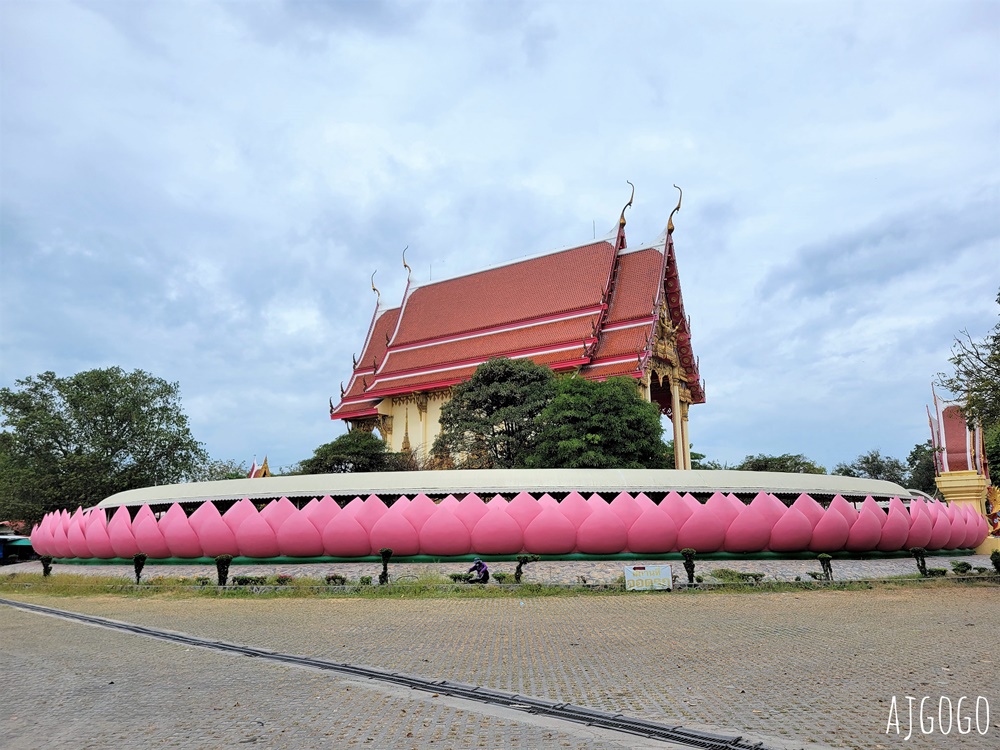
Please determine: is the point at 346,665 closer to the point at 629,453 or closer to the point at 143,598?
the point at 143,598

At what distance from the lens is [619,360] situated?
28734 millimetres

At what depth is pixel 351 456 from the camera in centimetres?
2792

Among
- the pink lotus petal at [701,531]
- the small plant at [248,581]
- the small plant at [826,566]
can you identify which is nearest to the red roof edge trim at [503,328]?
the pink lotus petal at [701,531]

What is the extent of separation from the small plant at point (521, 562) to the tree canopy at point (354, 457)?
45.8ft

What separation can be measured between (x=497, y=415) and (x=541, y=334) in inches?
298

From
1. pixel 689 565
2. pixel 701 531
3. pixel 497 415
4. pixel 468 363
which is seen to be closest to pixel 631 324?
pixel 468 363

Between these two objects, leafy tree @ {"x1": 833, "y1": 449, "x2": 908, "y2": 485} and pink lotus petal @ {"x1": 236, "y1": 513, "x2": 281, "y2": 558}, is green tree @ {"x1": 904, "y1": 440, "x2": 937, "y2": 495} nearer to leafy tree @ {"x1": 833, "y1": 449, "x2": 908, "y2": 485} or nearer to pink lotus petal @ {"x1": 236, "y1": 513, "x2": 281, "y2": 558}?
leafy tree @ {"x1": 833, "y1": 449, "x2": 908, "y2": 485}

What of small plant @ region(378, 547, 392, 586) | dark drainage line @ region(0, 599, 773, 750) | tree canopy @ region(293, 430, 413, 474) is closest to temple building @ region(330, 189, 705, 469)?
tree canopy @ region(293, 430, 413, 474)

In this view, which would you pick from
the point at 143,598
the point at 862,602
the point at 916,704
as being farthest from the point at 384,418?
the point at 916,704

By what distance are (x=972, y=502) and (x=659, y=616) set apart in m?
20.4

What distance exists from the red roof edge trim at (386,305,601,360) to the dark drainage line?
76.6ft

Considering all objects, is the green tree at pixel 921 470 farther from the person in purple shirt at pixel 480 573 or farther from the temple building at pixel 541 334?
the person in purple shirt at pixel 480 573

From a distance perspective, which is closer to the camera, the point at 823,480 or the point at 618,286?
the point at 823,480

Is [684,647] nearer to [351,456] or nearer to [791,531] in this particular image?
[791,531]
